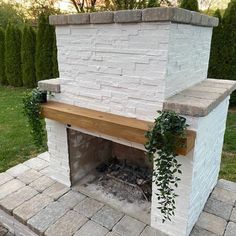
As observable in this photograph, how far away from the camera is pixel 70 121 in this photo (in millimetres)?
2568

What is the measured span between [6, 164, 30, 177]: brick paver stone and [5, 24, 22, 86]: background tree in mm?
6603

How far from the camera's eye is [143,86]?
7.24ft

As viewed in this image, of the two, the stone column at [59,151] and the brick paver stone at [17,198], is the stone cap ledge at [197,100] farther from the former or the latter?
the brick paver stone at [17,198]

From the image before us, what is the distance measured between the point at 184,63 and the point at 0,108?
6054 millimetres

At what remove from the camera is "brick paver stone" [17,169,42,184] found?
3.43 meters

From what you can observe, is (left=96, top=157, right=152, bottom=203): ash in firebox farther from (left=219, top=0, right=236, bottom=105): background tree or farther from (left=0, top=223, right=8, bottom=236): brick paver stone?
(left=219, top=0, right=236, bottom=105): background tree

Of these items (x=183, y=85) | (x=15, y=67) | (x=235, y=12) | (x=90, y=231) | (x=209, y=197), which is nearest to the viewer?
(x=183, y=85)

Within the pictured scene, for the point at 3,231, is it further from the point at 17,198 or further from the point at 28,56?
the point at 28,56

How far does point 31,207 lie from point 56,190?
38cm

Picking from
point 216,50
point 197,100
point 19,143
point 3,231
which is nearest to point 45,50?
point 19,143

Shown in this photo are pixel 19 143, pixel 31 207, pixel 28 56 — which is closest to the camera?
pixel 31 207

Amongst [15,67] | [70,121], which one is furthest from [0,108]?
[70,121]

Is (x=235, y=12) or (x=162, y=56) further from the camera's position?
(x=235, y=12)

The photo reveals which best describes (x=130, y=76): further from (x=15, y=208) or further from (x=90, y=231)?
(x=15, y=208)
